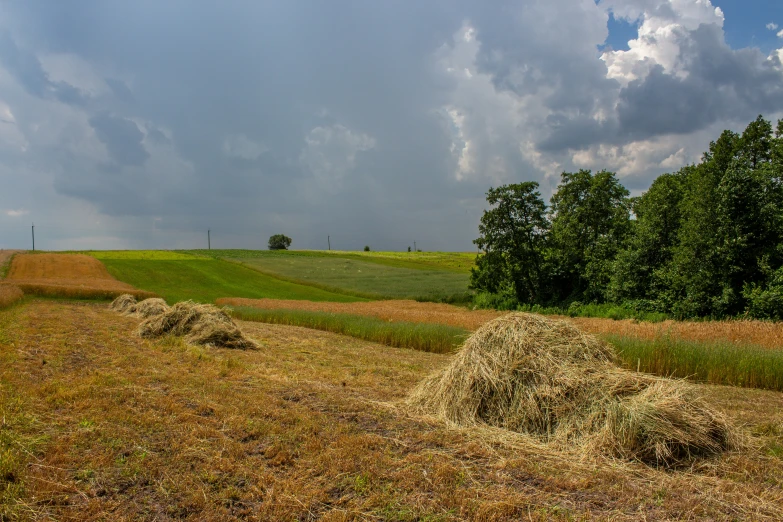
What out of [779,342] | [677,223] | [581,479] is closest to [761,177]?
[677,223]

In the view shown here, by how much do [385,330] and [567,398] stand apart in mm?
12862

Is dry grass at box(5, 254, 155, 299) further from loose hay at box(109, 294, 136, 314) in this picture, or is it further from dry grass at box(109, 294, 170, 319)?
dry grass at box(109, 294, 170, 319)

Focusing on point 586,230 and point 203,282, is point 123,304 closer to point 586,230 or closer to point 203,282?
point 203,282

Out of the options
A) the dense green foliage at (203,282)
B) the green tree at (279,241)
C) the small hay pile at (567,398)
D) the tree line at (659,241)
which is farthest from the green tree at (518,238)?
the green tree at (279,241)

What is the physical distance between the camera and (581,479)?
5.18 m

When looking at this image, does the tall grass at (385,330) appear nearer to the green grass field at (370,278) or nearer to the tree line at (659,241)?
the tree line at (659,241)

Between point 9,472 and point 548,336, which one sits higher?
point 548,336

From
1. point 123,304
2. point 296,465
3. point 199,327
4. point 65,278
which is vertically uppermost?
point 65,278

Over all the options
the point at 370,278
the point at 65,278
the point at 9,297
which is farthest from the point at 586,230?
the point at 65,278

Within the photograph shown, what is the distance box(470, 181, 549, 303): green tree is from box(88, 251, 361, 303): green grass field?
554 inches

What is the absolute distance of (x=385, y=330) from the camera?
19297mm

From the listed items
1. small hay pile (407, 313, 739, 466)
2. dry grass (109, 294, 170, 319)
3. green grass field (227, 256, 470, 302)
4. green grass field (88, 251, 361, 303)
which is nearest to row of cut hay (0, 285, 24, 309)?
dry grass (109, 294, 170, 319)

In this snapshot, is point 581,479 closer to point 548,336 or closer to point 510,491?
point 510,491

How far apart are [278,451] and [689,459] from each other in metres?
5.03
